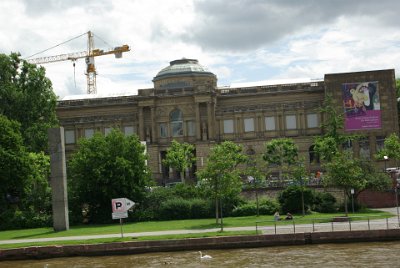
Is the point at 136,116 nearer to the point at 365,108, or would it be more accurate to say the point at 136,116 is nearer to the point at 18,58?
the point at 18,58

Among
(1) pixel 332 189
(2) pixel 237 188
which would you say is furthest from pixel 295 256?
(1) pixel 332 189

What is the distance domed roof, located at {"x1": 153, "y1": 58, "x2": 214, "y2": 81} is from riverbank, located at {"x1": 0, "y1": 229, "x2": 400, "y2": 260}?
240ft

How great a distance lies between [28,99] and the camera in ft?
278

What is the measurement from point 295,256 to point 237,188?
64.5 ft

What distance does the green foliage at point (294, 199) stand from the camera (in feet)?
205

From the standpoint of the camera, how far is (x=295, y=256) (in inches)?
1508

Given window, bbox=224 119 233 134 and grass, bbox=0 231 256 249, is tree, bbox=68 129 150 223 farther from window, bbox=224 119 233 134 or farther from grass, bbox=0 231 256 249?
window, bbox=224 119 233 134

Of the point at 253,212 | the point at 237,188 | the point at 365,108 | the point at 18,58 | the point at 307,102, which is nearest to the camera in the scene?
the point at 237,188

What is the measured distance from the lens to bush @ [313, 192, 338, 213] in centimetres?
6366

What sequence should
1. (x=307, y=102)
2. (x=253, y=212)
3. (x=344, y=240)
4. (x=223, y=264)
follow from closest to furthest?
(x=223, y=264), (x=344, y=240), (x=253, y=212), (x=307, y=102)

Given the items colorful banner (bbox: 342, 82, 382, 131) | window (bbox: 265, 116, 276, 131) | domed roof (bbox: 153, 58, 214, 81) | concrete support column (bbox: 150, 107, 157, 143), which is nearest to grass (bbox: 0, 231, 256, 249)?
colorful banner (bbox: 342, 82, 382, 131)

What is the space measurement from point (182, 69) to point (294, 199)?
189 feet

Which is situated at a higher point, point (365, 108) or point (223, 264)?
point (365, 108)

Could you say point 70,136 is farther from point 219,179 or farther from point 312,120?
point 219,179
